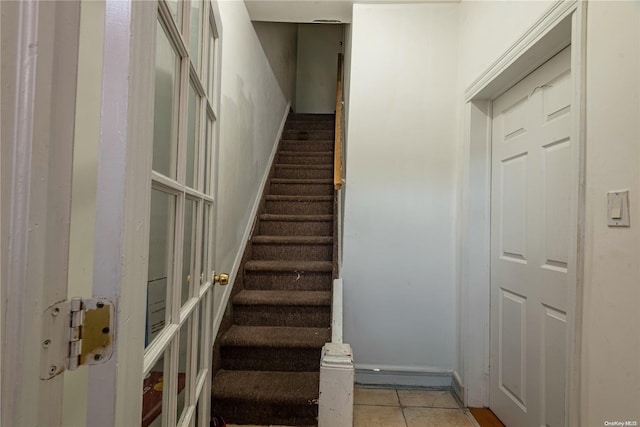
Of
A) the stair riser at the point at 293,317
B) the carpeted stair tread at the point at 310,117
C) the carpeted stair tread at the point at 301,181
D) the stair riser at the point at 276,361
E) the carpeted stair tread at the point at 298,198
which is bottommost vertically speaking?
the stair riser at the point at 276,361

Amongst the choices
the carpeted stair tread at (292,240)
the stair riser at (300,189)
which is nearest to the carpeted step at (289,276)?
the carpeted stair tread at (292,240)

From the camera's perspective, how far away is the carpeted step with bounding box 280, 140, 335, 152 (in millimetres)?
4039

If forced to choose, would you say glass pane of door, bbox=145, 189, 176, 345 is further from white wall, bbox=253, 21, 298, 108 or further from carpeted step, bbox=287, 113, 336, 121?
carpeted step, bbox=287, 113, 336, 121

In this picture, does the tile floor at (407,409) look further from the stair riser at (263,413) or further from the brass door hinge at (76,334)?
the brass door hinge at (76,334)

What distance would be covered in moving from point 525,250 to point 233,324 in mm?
1788

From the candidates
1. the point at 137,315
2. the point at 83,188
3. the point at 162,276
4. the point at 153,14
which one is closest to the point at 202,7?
the point at 153,14

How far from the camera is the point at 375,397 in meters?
1.97

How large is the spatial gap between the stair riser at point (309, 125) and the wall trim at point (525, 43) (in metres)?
2.90

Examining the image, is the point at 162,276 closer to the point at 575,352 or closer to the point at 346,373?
the point at 346,373

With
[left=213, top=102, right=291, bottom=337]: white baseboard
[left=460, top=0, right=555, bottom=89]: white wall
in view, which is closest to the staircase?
[left=213, top=102, right=291, bottom=337]: white baseboard

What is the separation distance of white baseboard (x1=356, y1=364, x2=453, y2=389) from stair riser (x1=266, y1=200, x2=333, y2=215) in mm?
1492

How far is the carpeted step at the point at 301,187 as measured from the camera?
133 inches

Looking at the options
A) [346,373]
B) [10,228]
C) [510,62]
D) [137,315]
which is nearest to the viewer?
[10,228]

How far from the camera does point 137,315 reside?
50cm
